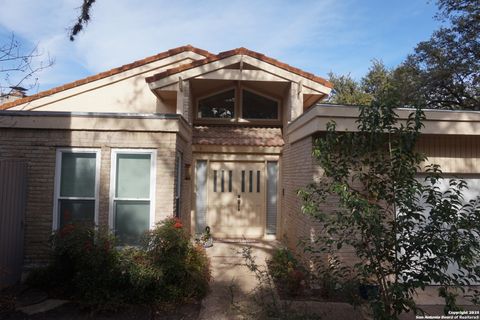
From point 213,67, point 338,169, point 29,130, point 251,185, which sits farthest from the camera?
point 251,185

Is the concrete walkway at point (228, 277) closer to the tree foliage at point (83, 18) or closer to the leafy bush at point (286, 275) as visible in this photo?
the leafy bush at point (286, 275)

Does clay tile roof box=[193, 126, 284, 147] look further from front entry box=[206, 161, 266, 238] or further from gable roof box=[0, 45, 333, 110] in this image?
gable roof box=[0, 45, 333, 110]

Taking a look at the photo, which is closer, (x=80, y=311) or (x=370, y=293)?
(x=370, y=293)

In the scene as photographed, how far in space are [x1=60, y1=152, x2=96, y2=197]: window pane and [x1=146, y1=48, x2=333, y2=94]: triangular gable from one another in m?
3.06

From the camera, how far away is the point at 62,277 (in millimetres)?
5965

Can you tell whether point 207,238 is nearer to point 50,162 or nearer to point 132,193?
point 132,193

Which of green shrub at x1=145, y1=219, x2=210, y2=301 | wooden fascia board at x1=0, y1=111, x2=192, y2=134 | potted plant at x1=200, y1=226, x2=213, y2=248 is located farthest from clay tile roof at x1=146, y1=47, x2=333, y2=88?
green shrub at x1=145, y1=219, x2=210, y2=301

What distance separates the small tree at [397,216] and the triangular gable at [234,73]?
5272mm

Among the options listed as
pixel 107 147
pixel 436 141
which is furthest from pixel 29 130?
pixel 436 141

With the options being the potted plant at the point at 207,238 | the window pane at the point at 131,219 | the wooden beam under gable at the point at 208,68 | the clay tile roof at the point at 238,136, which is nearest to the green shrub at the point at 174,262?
the window pane at the point at 131,219

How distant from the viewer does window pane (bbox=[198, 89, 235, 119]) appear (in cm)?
1027

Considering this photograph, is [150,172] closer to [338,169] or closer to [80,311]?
[80,311]

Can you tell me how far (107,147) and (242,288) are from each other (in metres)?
3.80

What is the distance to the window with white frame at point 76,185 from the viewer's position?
6586mm
